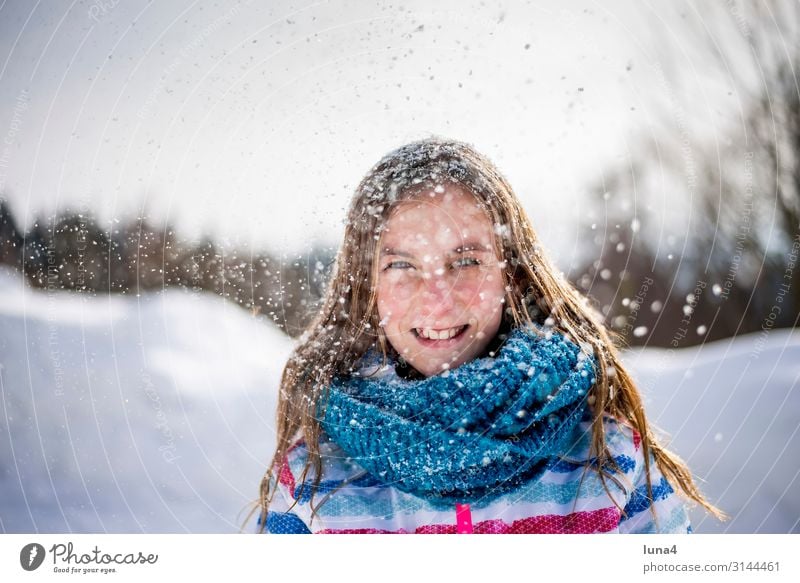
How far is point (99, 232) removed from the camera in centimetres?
94

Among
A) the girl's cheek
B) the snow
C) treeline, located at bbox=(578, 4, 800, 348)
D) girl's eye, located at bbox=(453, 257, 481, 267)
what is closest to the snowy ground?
the snow

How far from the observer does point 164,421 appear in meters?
0.97

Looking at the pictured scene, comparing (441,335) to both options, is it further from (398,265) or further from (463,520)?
(463,520)

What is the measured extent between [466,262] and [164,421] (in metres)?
0.54

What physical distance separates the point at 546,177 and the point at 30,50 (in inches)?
29.7

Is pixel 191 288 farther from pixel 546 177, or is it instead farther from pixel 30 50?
pixel 546 177

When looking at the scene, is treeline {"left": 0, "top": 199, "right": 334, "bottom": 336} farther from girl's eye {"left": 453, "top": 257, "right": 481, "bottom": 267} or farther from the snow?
girl's eye {"left": 453, "top": 257, "right": 481, "bottom": 267}

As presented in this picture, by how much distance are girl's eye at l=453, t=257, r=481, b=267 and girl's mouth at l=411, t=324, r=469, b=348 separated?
76 mm

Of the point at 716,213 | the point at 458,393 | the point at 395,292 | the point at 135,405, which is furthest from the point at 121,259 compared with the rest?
the point at 716,213
